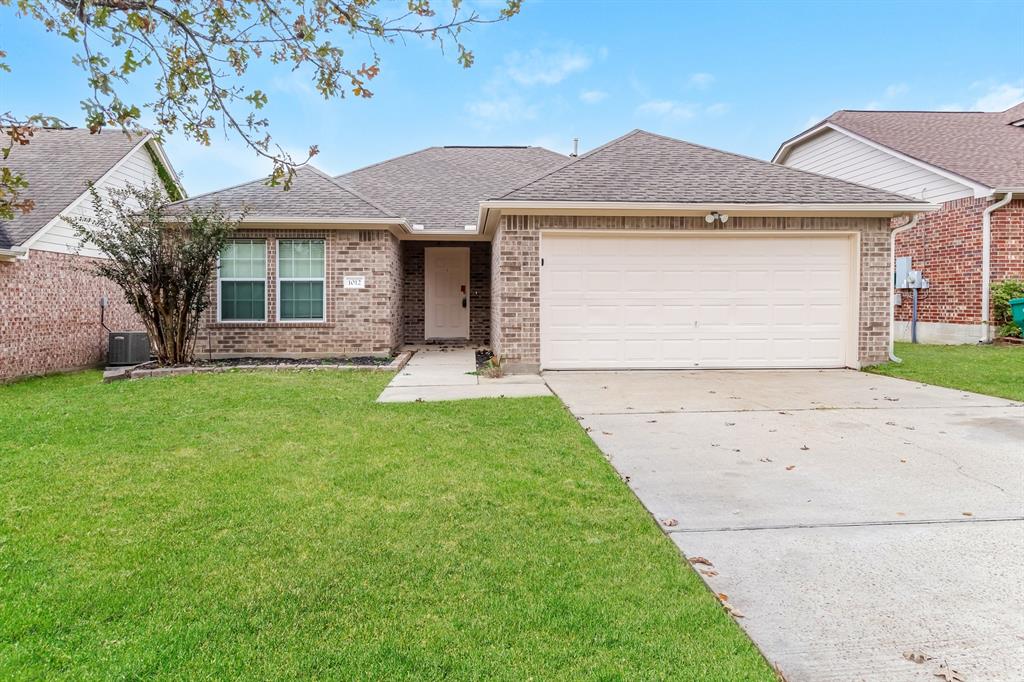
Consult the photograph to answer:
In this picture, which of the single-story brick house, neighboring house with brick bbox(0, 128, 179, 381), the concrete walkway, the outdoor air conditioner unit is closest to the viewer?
the concrete walkway

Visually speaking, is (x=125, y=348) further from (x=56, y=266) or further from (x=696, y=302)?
(x=696, y=302)

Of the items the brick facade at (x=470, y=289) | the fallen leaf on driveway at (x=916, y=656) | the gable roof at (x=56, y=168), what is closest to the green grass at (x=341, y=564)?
the fallen leaf on driveway at (x=916, y=656)

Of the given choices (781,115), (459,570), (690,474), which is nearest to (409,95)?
(690,474)

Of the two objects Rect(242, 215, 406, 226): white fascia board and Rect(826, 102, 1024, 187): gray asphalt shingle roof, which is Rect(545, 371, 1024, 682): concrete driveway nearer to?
Rect(242, 215, 406, 226): white fascia board

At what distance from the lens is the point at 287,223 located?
10961 millimetres

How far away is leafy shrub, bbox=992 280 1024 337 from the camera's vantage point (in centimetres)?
1218

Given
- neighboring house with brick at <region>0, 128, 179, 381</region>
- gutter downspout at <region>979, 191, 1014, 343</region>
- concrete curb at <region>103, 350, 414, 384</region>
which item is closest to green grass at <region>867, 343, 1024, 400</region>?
gutter downspout at <region>979, 191, 1014, 343</region>

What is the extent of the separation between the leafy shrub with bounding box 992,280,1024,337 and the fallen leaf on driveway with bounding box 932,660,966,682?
13494 millimetres

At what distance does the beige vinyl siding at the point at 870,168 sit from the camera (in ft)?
44.7

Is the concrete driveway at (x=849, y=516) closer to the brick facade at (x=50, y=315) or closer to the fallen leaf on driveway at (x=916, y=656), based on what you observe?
the fallen leaf on driveway at (x=916, y=656)

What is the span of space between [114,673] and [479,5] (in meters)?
3.57

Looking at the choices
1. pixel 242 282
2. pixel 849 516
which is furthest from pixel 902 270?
pixel 242 282

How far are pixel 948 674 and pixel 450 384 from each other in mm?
6823

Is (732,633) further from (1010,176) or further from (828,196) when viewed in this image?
(1010,176)
